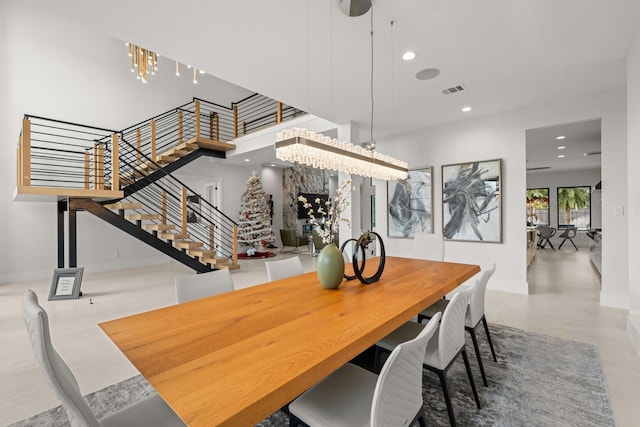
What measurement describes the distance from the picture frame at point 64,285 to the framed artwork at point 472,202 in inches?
232

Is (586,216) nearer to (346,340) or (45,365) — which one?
(346,340)

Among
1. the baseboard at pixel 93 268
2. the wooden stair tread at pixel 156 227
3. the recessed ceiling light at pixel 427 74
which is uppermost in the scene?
the recessed ceiling light at pixel 427 74

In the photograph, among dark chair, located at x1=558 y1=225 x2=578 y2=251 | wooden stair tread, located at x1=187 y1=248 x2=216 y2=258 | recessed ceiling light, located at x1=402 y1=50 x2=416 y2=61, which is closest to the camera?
recessed ceiling light, located at x1=402 y1=50 x2=416 y2=61

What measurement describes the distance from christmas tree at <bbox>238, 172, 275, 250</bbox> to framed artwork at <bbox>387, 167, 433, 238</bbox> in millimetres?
4289

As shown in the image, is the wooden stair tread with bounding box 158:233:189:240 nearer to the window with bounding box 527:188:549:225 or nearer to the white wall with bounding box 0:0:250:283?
the white wall with bounding box 0:0:250:283

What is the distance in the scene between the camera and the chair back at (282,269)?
2559mm

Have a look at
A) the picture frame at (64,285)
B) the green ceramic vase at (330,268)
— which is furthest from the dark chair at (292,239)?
the green ceramic vase at (330,268)

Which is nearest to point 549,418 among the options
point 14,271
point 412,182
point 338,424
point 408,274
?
point 408,274

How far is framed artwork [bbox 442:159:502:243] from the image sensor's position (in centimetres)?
458

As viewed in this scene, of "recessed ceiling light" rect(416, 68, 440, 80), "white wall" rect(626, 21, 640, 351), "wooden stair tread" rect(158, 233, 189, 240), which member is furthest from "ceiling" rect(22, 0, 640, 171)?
"wooden stair tread" rect(158, 233, 189, 240)

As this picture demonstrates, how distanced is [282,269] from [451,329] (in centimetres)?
150

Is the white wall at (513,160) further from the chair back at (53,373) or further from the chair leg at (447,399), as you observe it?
the chair back at (53,373)

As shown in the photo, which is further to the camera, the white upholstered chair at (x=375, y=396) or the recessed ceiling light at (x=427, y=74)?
the recessed ceiling light at (x=427, y=74)

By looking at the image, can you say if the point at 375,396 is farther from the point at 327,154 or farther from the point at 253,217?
the point at 253,217
